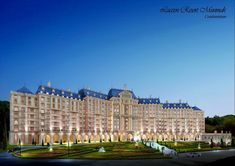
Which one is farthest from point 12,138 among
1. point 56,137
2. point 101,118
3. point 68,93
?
Answer: point 101,118

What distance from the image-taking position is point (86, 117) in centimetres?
16212

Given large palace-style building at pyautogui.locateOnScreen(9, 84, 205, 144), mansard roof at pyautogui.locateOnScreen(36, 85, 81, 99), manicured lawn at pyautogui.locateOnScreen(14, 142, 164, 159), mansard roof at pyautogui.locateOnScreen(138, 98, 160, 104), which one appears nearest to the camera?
manicured lawn at pyautogui.locateOnScreen(14, 142, 164, 159)

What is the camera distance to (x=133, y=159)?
252 ft

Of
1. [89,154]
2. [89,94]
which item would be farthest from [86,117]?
[89,154]

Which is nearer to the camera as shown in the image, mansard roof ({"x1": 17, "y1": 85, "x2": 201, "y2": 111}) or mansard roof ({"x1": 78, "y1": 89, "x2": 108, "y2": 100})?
mansard roof ({"x1": 17, "y1": 85, "x2": 201, "y2": 111})

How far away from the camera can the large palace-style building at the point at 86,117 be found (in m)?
130

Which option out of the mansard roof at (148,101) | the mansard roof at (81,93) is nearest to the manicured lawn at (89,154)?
the mansard roof at (81,93)

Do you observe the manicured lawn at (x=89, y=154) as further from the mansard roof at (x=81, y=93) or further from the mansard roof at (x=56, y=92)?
the mansard roof at (x=56, y=92)

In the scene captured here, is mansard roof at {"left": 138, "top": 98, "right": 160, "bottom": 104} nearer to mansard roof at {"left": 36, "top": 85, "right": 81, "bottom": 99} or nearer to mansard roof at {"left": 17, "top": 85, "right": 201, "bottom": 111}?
mansard roof at {"left": 17, "top": 85, "right": 201, "bottom": 111}

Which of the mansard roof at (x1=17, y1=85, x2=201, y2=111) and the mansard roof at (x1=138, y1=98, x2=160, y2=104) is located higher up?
the mansard roof at (x1=17, y1=85, x2=201, y2=111)

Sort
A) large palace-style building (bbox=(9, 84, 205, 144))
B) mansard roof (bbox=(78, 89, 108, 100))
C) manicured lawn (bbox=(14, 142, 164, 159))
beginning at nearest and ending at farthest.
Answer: manicured lawn (bbox=(14, 142, 164, 159)) < large palace-style building (bbox=(9, 84, 205, 144)) < mansard roof (bbox=(78, 89, 108, 100))

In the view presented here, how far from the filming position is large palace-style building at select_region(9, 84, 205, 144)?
428 feet

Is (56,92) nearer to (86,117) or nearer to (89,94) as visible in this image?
(86,117)

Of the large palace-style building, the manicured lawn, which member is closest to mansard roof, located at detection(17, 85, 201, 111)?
the large palace-style building
